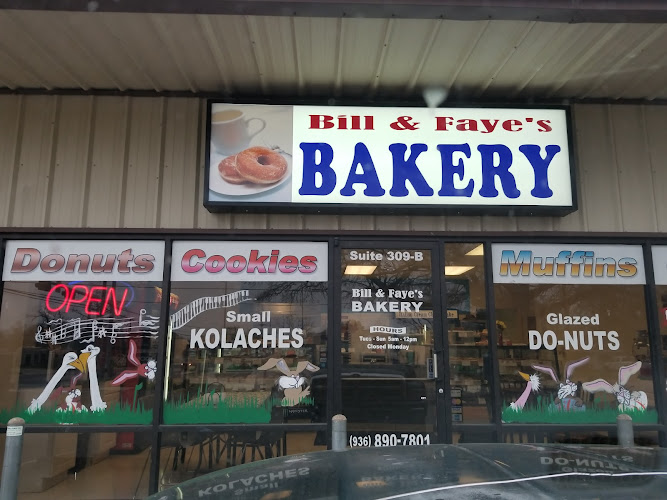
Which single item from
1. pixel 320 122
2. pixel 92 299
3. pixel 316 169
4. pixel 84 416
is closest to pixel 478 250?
pixel 316 169

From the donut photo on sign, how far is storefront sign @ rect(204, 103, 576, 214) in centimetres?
1

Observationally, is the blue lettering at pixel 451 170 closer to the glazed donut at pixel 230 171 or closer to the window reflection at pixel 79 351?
the glazed donut at pixel 230 171

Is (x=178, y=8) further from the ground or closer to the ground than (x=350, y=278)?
further from the ground

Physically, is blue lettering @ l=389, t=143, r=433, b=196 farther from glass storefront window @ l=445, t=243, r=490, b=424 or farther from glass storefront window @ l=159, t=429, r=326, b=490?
glass storefront window @ l=159, t=429, r=326, b=490

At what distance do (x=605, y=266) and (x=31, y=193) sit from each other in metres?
6.43

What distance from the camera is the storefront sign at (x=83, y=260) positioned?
5723 mm

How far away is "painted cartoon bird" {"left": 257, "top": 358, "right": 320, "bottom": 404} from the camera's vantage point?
5.63 meters

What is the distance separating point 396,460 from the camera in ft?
7.57

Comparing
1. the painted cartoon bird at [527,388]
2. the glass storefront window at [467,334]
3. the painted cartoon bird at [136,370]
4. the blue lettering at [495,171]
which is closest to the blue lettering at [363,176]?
the glass storefront window at [467,334]

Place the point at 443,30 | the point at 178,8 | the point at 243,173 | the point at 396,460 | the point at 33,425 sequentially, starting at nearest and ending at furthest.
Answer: the point at 396,460, the point at 178,8, the point at 443,30, the point at 33,425, the point at 243,173

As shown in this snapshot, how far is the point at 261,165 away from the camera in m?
5.90

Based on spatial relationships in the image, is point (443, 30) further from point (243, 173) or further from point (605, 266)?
point (605, 266)

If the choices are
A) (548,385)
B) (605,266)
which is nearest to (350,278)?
(548,385)

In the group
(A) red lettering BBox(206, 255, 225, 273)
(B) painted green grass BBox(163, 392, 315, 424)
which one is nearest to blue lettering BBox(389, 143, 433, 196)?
(A) red lettering BBox(206, 255, 225, 273)
